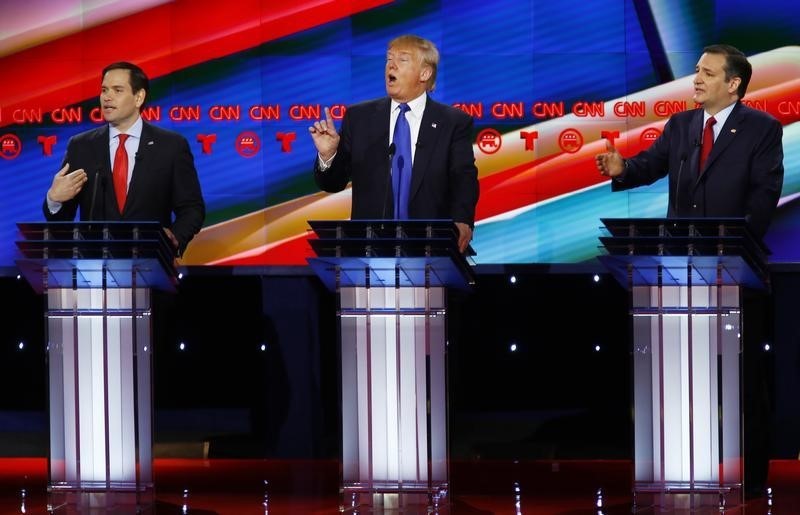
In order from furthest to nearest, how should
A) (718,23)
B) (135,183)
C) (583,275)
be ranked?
(718,23), (583,275), (135,183)

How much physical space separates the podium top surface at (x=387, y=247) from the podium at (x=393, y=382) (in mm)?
11

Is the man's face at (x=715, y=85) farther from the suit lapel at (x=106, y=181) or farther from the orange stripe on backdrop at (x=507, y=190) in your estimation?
the orange stripe on backdrop at (x=507, y=190)

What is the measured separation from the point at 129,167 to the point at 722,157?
219 centimetres

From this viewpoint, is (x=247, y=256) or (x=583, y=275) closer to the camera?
(x=583, y=275)

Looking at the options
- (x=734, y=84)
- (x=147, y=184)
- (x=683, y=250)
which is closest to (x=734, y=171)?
(x=734, y=84)

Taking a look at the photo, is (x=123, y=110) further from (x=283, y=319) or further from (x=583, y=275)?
(x=583, y=275)

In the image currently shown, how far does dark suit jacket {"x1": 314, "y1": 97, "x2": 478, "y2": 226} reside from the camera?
500 cm

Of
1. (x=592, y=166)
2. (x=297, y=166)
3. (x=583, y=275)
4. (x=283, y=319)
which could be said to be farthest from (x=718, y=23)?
(x=283, y=319)

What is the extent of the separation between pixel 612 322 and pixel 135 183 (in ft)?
6.72

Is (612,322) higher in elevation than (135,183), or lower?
lower

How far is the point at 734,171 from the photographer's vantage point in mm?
4965

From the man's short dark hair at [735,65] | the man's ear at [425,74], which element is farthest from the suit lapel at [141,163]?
the man's short dark hair at [735,65]

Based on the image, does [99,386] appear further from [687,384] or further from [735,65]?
[735,65]

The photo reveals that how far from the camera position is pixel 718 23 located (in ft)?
28.5
